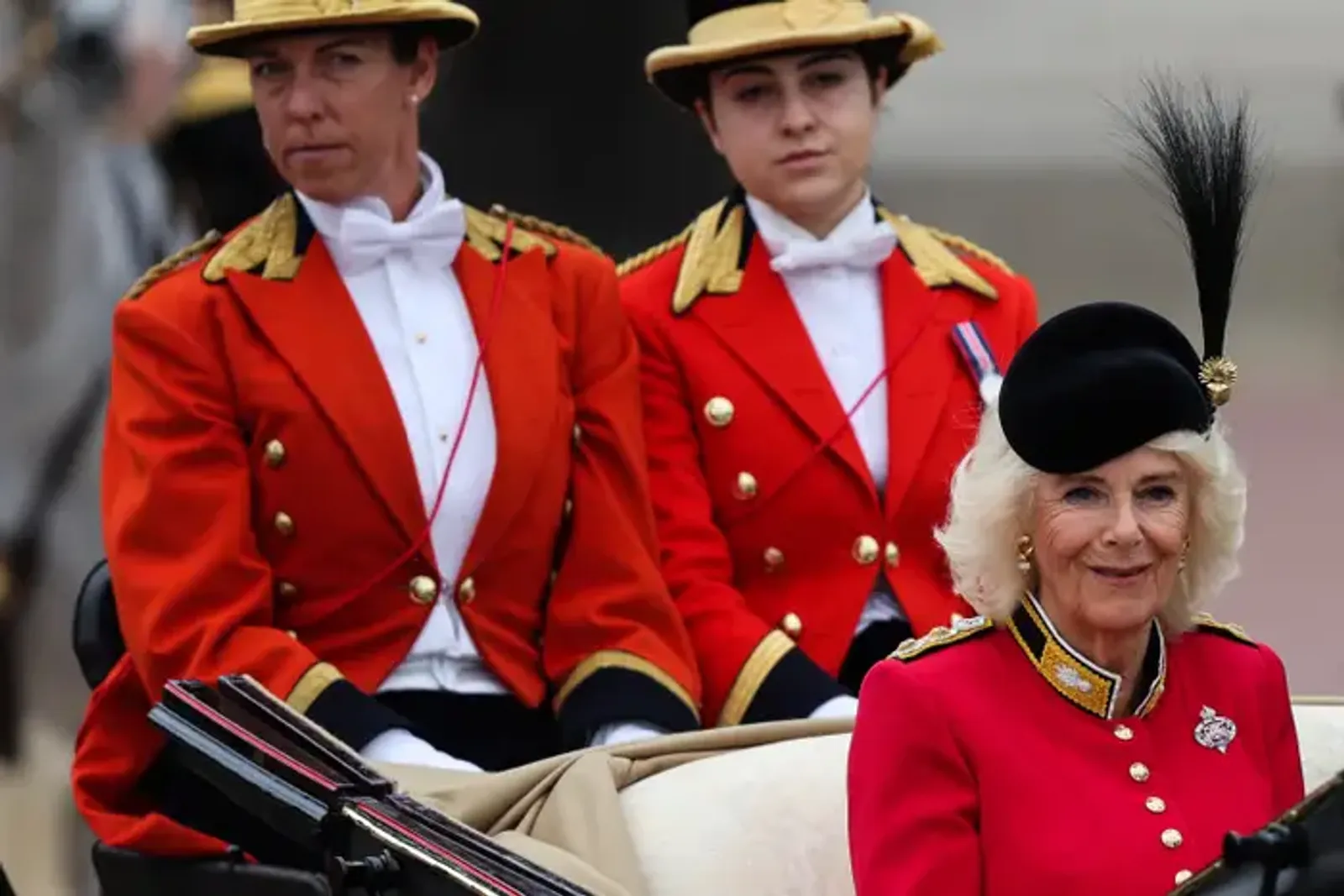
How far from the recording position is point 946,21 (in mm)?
6816

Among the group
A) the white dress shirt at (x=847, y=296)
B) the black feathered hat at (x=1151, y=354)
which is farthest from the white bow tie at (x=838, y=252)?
the black feathered hat at (x=1151, y=354)

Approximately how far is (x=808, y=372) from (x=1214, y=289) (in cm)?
95

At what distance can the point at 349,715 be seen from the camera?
3.39 meters

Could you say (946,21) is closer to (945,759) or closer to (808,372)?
(808,372)

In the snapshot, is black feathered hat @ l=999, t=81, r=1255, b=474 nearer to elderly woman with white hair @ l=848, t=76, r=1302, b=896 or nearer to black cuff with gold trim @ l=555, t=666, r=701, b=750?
elderly woman with white hair @ l=848, t=76, r=1302, b=896

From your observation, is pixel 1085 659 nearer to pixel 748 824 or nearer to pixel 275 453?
pixel 748 824

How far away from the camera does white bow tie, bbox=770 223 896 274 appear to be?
3859 mm

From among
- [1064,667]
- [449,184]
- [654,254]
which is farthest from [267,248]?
[449,184]

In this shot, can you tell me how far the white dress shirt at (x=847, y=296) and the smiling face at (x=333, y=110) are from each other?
1.70 ft

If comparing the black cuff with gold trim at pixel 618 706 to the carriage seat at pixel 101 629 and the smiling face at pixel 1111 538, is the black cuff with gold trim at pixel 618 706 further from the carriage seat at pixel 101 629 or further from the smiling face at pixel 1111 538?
the smiling face at pixel 1111 538

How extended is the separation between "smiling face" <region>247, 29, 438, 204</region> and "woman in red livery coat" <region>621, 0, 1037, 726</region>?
39 cm

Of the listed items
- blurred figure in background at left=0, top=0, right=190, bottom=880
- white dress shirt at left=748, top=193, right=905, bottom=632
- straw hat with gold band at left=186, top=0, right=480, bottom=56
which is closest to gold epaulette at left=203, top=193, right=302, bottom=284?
straw hat with gold band at left=186, top=0, right=480, bottom=56

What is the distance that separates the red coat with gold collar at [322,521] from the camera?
3.45 meters

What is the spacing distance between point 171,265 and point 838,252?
2.75 feet
